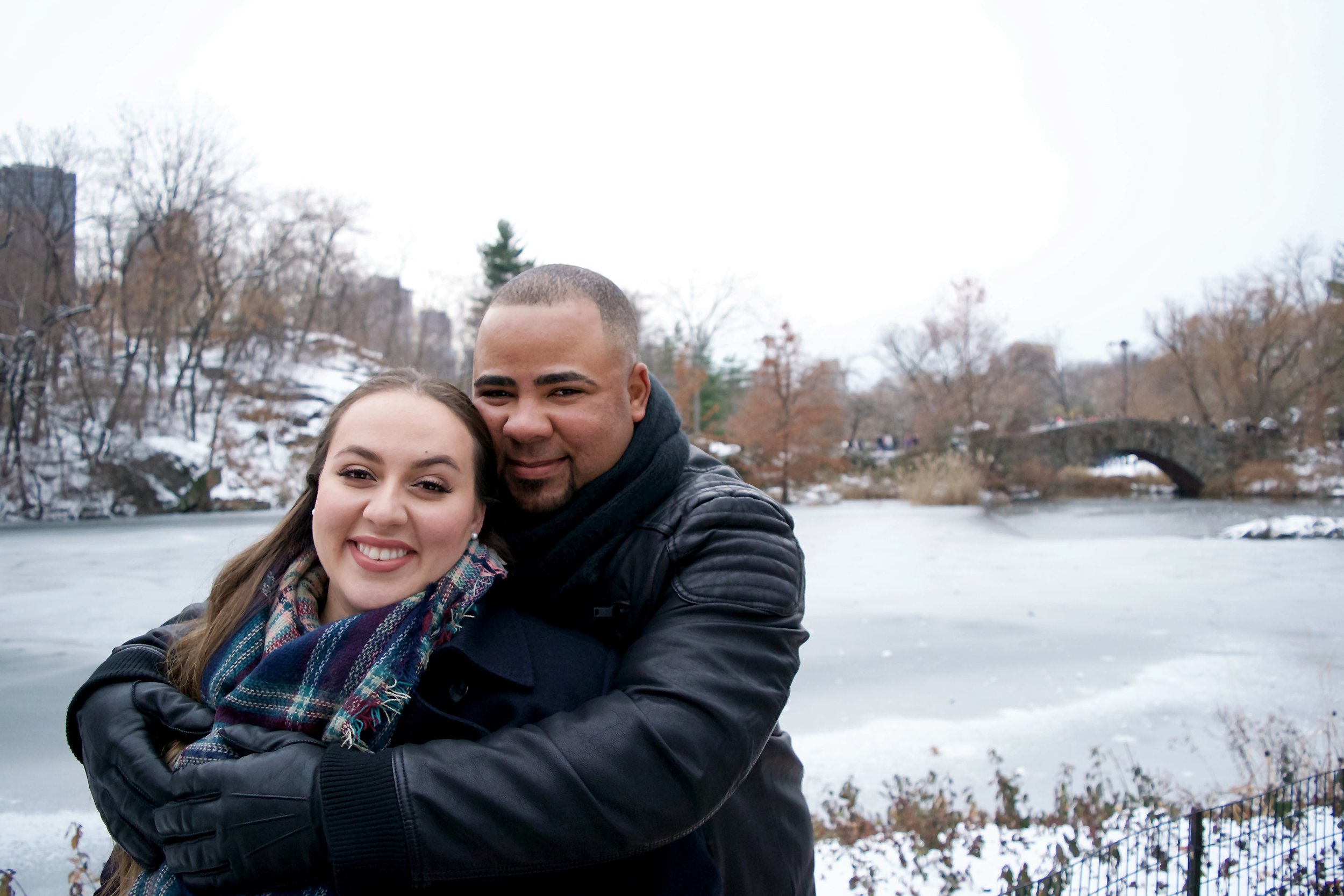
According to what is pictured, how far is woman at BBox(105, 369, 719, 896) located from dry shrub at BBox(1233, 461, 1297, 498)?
28.6m

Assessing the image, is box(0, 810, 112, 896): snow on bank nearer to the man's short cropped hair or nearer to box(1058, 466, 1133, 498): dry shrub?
the man's short cropped hair

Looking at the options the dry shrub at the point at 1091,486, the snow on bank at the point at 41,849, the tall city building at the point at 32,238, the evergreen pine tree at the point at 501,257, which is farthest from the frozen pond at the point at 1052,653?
the evergreen pine tree at the point at 501,257

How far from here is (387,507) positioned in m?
1.56

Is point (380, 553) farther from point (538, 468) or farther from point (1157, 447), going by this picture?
point (1157, 447)

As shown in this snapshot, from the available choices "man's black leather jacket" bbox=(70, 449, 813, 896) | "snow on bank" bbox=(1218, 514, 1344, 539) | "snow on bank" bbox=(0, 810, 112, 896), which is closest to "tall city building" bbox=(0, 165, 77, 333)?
"snow on bank" bbox=(0, 810, 112, 896)

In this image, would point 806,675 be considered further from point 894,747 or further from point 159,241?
point 159,241

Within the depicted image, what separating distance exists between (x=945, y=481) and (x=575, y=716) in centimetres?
2405

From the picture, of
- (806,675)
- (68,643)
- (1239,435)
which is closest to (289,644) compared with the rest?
(68,643)

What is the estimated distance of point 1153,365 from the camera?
49.5 meters

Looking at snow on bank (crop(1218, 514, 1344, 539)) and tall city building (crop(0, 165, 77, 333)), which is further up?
tall city building (crop(0, 165, 77, 333))

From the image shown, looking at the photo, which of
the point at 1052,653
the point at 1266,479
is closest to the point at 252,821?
the point at 1052,653

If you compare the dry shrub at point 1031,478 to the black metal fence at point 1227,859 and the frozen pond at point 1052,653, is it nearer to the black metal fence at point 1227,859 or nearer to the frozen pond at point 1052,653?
the frozen pond at point 1052,653

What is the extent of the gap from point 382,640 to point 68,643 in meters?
4.26

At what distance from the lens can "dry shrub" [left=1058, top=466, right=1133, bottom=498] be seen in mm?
27078
